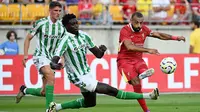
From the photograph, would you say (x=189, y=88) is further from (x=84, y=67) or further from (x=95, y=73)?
(x=84, y=67)

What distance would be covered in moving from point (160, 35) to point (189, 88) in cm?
632

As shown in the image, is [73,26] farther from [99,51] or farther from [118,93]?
[118,93]

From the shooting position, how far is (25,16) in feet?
82.6

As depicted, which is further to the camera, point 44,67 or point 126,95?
point 44,67

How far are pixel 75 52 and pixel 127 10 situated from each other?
43.8 ft

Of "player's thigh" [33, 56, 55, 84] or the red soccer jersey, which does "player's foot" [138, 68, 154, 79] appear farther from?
"player's thigh" [33, 56, 55, 84]

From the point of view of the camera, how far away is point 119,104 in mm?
18359

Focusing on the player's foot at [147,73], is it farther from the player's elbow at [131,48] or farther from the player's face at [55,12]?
the player's face at [55,12]

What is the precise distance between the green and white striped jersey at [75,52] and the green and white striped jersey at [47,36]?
2.53 metres

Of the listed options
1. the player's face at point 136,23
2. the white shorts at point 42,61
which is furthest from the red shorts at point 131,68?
the white shorts at point 42,61

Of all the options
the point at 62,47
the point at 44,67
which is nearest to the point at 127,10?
the point at 44,67

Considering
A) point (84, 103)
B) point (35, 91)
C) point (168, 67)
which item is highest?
point (168, 67)

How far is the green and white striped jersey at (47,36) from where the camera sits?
607 inches

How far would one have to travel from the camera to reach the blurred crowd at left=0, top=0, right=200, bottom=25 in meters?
25.5
